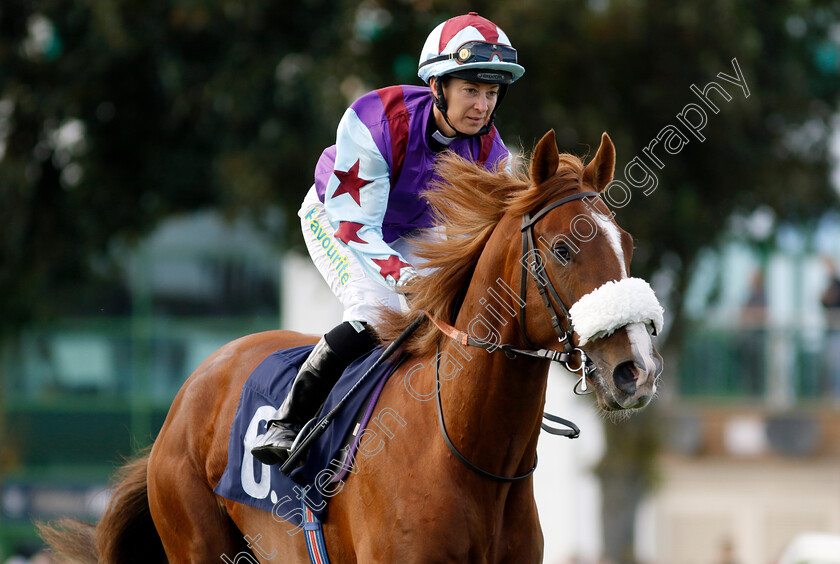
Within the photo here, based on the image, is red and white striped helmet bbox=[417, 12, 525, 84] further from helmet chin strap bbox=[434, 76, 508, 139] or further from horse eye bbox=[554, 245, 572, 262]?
horse eye bbox=[554, 245, 572, 262]

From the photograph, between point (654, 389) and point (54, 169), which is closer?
point (654, 389)

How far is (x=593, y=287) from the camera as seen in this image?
9.95 ft

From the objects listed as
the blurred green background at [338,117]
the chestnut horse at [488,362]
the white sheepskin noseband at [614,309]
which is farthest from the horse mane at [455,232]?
the blurred green background at [338,117]

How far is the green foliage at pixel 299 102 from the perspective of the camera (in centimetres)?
1022

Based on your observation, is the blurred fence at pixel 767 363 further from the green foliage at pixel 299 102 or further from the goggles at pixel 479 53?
the goggles at pixel 479 53

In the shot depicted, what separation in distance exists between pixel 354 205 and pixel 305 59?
25.8 feet

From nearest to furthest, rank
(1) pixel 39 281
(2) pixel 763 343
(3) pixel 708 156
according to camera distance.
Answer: (3) pixel 708 156 → (1) pixel 39 281 → (2) pixel 763 343

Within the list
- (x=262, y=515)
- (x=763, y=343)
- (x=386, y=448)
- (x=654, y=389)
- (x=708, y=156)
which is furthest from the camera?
(x=763, y=343)

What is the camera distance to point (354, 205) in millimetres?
3939

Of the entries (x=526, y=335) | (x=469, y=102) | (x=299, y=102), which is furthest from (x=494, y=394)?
(x=299, y=102)

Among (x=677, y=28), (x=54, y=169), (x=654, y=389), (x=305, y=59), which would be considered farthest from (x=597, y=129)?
(x=654, y=389)

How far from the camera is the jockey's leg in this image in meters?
3.84

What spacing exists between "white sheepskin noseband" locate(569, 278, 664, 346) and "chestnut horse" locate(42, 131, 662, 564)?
1cm

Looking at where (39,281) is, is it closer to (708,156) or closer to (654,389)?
(708,156)
